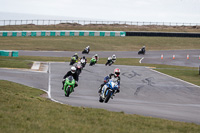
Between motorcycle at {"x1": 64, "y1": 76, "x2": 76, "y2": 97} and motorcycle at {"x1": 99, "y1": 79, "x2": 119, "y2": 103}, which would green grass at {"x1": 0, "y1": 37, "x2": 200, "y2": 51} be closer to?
motorcycle at {"x1": 64, "y1": 76, "x2": 76, "y2": 97}

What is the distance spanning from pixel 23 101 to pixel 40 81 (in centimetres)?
1216

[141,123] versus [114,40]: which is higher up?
[114,40]

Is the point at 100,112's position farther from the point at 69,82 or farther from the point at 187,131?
the point at 69,82

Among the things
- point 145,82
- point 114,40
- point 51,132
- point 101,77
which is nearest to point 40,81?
point 101,77

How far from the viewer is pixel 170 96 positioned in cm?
2216

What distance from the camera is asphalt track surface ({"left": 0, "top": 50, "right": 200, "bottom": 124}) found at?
50.9 feet

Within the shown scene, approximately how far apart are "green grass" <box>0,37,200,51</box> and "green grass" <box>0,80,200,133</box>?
150 feet

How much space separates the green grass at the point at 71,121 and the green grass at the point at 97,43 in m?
45.6

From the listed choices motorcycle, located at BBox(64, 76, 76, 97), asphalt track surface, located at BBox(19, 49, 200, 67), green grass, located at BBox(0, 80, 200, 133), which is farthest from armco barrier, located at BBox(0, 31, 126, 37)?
green grass, located at BBox(0, 80, 200, 133)

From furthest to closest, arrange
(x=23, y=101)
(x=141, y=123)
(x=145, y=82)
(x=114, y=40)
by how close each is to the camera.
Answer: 1. (x=114, y=40)
2. (x=145, y=82)
3. (x=23, y=101)
4. (x=141, y=123)

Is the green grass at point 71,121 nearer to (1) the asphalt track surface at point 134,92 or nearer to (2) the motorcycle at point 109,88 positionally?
(1) the asphalt track surface at point 134,92

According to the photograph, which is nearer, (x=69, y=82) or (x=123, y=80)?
(x=69, y=82)

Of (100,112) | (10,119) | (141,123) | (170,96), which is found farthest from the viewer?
(170,96)

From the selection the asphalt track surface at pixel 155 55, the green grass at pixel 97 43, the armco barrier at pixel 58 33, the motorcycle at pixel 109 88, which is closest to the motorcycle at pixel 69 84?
the motorcycle at pixel 109 88
